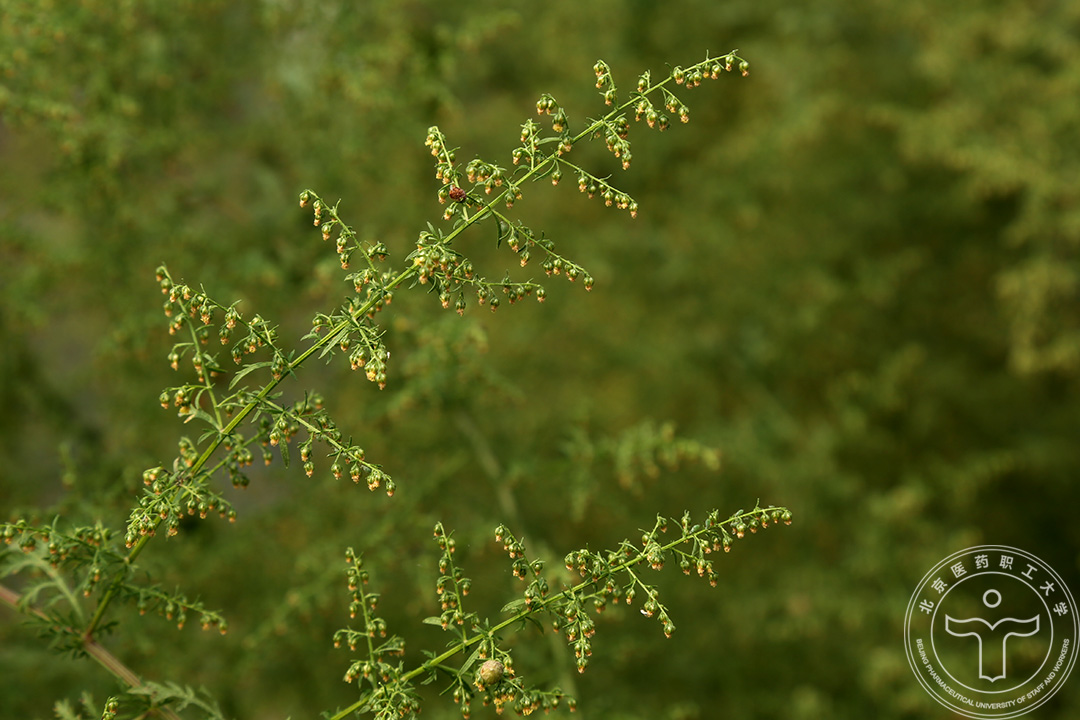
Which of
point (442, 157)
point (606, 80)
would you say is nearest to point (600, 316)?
point (606, 80)

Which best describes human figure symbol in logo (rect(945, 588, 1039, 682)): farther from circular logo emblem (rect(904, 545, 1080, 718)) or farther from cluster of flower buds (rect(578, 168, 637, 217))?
cluster of flower buds (rect(578, 168, 637, 217))

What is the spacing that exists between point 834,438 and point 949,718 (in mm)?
1322

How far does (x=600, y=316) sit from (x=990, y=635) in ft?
8.14

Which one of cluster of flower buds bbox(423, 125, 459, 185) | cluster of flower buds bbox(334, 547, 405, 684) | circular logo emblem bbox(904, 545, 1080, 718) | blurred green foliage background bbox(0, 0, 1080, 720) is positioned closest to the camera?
cluster of flower buds bbox(423, 125, 459, 185)

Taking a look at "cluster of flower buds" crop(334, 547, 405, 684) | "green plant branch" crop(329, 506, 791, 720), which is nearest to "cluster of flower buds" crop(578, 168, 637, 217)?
"green plant branch" crop(329, 506, 791, 720)

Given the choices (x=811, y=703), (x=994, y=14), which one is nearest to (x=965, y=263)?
(x=994, y=14)

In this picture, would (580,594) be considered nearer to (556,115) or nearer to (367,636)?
(367,636)

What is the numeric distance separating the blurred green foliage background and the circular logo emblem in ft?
0.37

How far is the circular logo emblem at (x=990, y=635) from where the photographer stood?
11.1 ft

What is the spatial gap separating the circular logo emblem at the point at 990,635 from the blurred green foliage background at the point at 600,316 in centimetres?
11

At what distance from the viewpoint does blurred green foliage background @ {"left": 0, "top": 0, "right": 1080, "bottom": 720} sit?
Result: 8.82 ft

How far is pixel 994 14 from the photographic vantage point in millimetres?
3996

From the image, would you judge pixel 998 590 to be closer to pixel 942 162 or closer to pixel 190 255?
pixel 942 162

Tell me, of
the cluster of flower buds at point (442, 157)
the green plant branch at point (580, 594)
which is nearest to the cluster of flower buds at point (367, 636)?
the green plant branch at point (580, 594)
